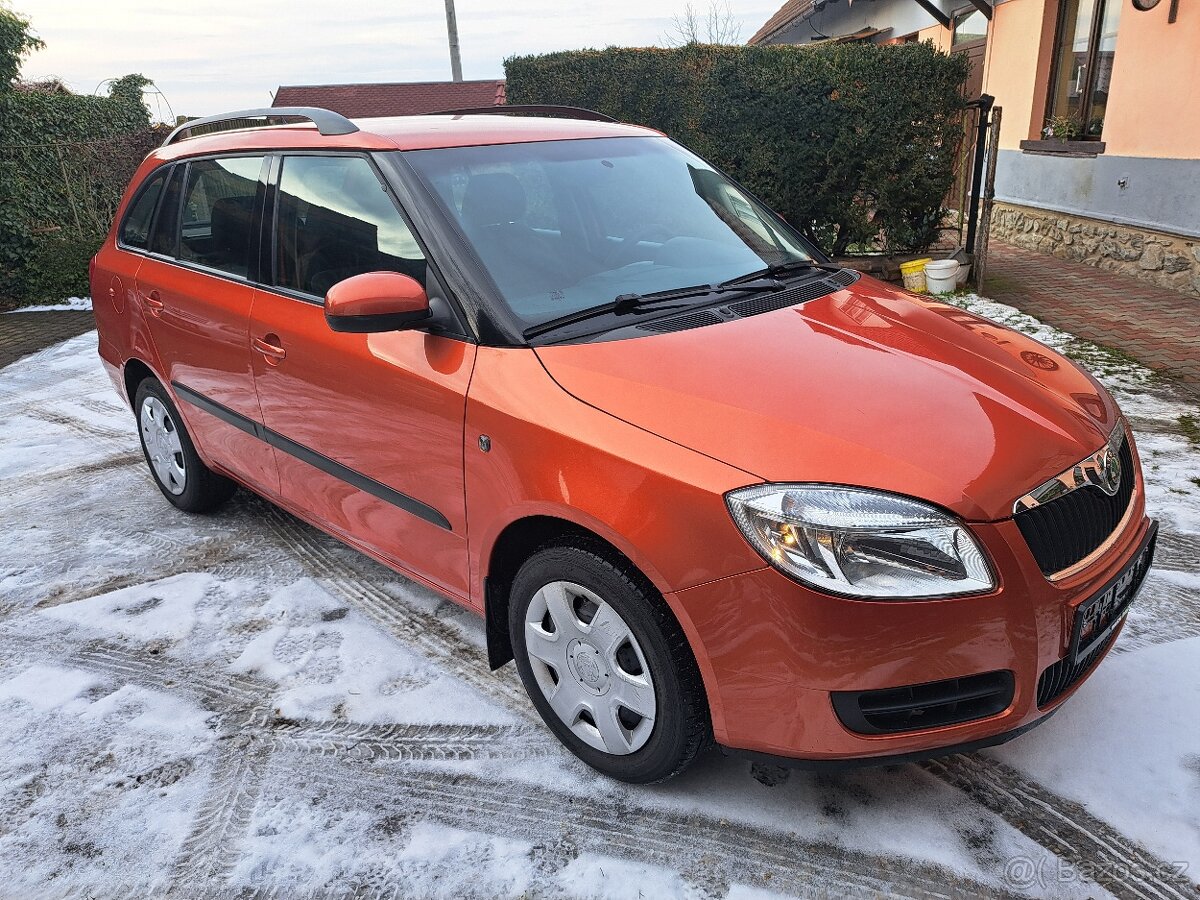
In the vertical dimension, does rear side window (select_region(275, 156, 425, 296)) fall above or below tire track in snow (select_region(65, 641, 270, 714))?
above

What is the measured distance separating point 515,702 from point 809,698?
1.23m

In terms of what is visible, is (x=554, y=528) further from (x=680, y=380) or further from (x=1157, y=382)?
(x=1157, y=382)

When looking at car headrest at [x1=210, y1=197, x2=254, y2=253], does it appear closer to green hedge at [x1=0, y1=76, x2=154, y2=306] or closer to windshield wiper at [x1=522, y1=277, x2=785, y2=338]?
windshield wiper at [x1=522, y1=277, x2=785, y2=338]

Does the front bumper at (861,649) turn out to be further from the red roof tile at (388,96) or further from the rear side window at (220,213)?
the red roof tile at (388,96)

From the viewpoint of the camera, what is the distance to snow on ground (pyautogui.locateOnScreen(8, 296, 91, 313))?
36.0 ft

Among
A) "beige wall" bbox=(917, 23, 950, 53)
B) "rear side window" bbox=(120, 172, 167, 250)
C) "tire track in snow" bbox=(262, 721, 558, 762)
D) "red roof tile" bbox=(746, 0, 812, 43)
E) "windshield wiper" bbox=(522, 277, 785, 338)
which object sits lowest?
"tire track in snow" bbox=(262, 721, 558, 762)

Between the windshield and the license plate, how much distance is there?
143cm

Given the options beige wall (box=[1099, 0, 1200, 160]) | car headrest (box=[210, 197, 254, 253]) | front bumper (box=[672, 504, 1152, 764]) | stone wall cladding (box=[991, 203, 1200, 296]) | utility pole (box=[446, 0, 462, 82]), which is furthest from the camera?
utility pole (box=[446, 0, 462, 82])

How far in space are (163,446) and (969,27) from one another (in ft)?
41.5

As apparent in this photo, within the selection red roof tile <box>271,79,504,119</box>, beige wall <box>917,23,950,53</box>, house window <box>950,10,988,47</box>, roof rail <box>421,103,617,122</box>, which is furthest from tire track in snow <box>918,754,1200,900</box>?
red roof tile <box>271,79,504,119</box>

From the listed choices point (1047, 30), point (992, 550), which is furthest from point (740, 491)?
point (1047, 30)

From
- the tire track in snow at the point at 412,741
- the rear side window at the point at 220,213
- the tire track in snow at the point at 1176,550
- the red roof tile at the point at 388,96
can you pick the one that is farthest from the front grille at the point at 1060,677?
the red roof tile at the point at 388,96

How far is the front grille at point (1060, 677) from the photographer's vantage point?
6.98 feet

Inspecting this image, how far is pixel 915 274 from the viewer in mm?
9094
